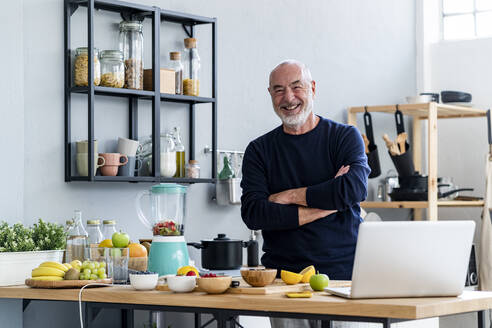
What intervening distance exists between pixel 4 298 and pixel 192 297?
1166 mm

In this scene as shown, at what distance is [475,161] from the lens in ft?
18.8

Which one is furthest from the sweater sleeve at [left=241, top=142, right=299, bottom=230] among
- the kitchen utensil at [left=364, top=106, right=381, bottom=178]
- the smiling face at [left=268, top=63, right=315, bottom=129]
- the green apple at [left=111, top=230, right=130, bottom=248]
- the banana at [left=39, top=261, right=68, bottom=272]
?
the kitchen utensil at [left=364, top=106, right=381, bottom=178]

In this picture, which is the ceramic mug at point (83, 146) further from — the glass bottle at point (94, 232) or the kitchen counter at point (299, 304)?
the kitchen counter at point (299, 304)

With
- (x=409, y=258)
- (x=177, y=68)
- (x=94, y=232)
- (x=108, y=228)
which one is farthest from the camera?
(x=177, y=68)

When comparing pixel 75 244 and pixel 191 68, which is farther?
pixel 191 68

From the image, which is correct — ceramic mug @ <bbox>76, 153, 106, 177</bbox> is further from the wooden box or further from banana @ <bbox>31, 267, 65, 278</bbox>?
banana @ <bbox>31, 267, 65, 278</bbox>

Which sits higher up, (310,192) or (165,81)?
(165,81)

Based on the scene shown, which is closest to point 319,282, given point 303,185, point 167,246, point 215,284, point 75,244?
point 215,284

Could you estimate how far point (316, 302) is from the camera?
2.21 metres

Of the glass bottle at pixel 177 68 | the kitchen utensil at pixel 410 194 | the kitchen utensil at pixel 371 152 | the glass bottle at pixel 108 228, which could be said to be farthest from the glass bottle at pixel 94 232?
the kitchen utensil at pixel 410 194

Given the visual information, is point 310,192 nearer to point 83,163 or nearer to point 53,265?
point 53,265

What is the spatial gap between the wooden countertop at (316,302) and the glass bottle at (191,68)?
1.57m

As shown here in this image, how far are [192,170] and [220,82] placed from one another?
2.06ft

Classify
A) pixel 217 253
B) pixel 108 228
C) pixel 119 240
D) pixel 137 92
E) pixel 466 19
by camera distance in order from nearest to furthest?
pixel 119 240 < pixel 108 228 < pixel 137 92 < pixel 217 253 < pixel 466 19
